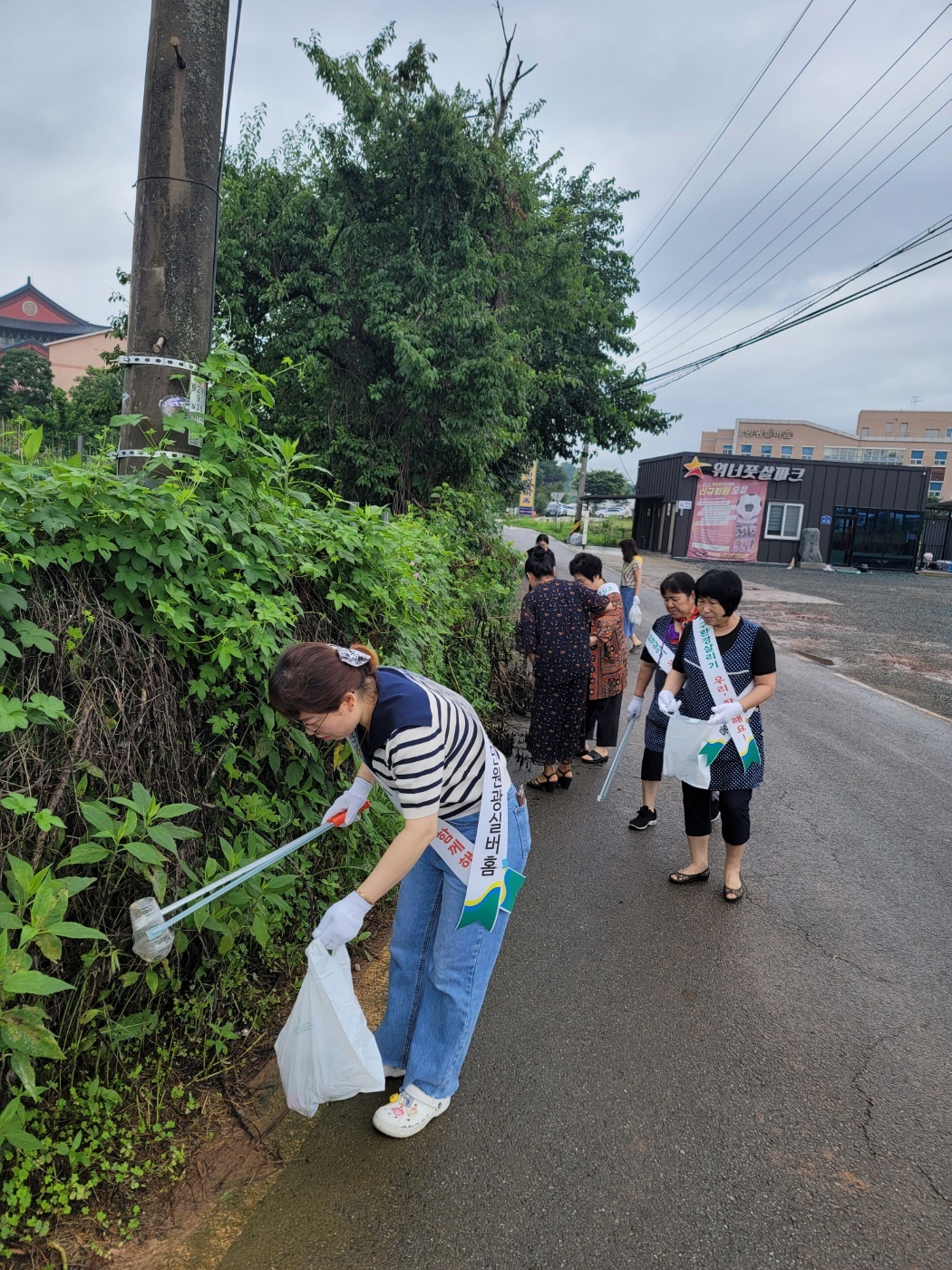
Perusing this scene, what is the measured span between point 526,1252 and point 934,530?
147ft

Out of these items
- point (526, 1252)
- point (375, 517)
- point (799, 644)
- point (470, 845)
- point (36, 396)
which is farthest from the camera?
point (36, 396)

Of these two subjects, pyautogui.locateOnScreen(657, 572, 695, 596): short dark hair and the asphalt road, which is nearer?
the asphalt road

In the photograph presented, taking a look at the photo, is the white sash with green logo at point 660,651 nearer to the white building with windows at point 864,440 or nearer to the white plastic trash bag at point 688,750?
the white plastic trash bag at point 688,750

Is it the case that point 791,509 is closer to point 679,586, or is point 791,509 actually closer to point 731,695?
point 679,586

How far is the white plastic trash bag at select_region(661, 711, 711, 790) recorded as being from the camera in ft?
13.5

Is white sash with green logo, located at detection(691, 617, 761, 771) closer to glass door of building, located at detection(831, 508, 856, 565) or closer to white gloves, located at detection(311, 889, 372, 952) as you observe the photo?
white gloves, located at detection(311, 889, 372, 952)

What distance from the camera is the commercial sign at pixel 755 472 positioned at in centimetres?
3353

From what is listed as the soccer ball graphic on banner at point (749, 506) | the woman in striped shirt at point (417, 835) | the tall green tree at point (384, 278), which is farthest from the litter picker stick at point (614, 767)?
the soccer ball graphic on banner at point (749, 506)

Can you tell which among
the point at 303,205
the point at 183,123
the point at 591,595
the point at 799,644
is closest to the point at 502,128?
the point at 303,205

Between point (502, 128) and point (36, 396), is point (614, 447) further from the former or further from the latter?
point (36, 396)

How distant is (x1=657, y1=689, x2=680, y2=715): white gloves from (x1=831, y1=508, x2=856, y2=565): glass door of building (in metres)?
34.4

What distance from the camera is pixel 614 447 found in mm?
23016

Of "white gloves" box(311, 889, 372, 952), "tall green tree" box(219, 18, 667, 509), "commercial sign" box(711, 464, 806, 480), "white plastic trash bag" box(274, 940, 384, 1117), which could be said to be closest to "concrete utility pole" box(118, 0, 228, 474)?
"white gloves" box(311, 889, 372, 952)

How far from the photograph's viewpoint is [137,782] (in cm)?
246
